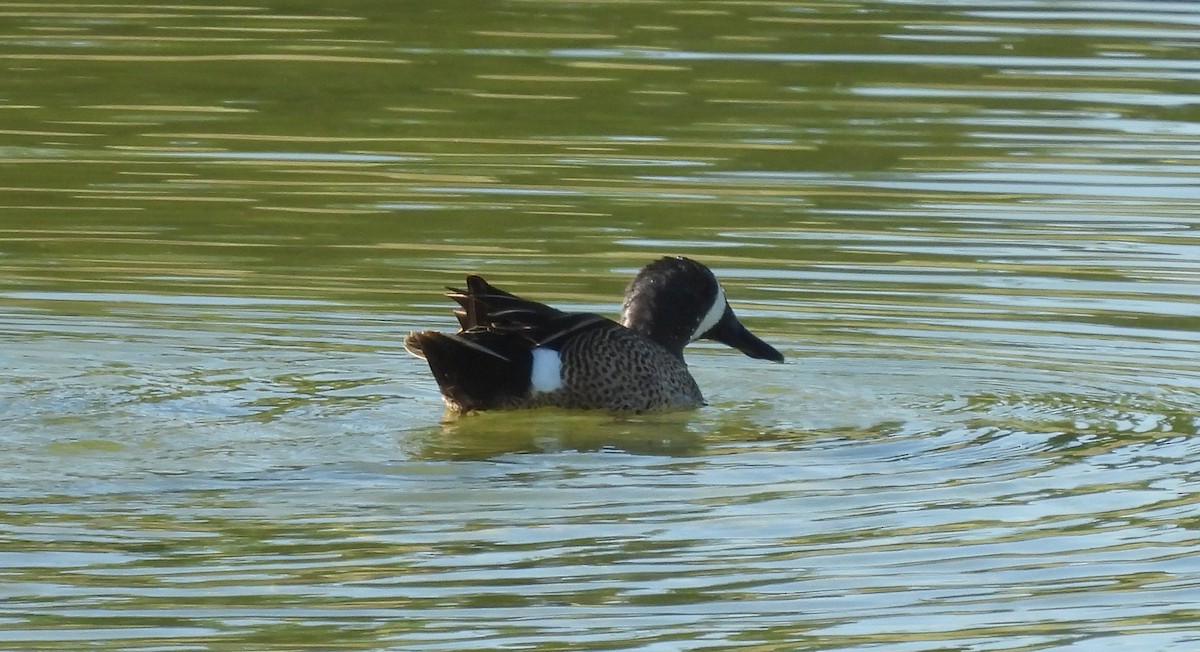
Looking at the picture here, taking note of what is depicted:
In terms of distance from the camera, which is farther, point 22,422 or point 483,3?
point 483,3

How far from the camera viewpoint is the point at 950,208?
12.3 meters

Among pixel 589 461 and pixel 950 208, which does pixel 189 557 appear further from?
pixel 950 208

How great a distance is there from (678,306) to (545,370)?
0.87 metres

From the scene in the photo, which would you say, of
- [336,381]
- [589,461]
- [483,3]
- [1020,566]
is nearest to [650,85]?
[483,3]

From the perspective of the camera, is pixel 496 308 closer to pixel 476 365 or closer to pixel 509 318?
pixel 509 318

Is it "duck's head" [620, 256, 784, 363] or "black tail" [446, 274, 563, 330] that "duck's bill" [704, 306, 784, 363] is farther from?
"black tail" [446, 274, 563, 330]

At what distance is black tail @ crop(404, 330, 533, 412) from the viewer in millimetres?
8867

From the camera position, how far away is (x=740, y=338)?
9789 millimetres

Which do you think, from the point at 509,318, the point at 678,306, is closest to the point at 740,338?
the point at 678,306

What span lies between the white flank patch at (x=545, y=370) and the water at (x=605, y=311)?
192mm

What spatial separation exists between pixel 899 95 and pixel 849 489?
24.1 feet

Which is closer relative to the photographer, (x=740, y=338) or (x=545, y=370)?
(x=545, y=370)

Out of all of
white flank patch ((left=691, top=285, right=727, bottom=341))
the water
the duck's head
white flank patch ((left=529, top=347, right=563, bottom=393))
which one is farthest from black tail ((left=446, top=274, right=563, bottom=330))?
white flank patch ((left=691, top=285, right=727, bottom=341))

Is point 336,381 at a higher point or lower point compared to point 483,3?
lower
